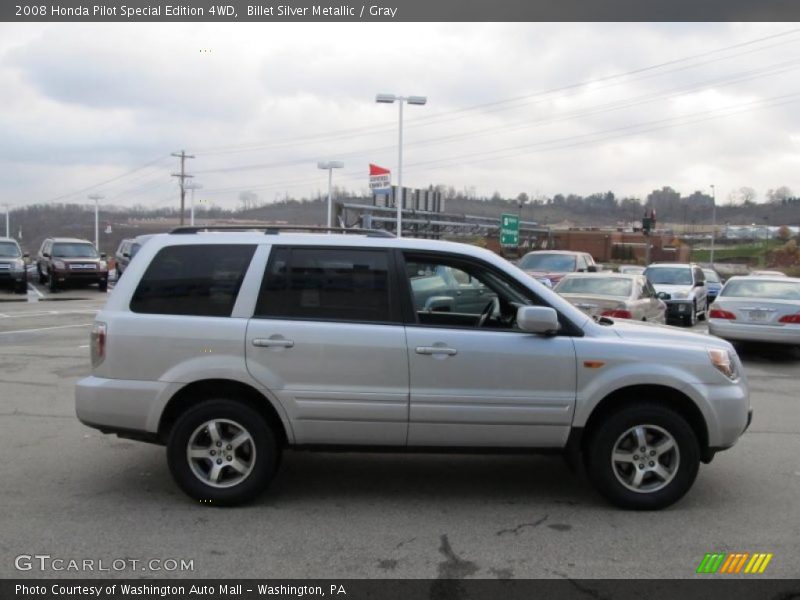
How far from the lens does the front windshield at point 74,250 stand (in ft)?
87.2

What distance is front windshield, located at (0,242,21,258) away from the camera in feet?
80.3

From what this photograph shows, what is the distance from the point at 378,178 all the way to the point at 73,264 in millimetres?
12770

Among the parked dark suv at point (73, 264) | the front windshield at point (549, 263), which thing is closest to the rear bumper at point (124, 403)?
the front windshield at point (549, 263)

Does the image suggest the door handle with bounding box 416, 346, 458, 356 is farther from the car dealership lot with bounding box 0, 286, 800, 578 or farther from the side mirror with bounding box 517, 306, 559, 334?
the car dealership lot with bounding box 0, 286, 800, 578

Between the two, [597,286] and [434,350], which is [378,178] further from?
[434,350]

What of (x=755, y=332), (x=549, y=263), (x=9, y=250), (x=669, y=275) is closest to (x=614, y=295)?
(x=755, y=332)

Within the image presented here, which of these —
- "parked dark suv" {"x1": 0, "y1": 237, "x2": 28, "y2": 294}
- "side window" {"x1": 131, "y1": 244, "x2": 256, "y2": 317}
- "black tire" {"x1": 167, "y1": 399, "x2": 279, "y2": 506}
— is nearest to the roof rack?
"side window" {"x1": 131, "y1": 244, "x2": 256, "y2": 317}

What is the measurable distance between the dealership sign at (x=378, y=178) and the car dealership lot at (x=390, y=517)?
24722 millimetres

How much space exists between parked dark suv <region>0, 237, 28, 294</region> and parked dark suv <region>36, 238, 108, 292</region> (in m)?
1.32

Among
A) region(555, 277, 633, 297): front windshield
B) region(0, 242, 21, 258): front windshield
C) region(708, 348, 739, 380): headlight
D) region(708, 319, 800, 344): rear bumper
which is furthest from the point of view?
region(0, 242, 21, 258): front windshield

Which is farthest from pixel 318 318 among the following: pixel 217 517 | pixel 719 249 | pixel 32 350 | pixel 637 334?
pixel 719 249

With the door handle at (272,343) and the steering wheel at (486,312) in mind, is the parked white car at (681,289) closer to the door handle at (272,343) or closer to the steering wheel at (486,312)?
the steering wheel at (486,312)

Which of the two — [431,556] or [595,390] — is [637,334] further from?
[431,556]

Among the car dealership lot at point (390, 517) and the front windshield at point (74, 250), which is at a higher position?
the front windshield at point (74, 250)
